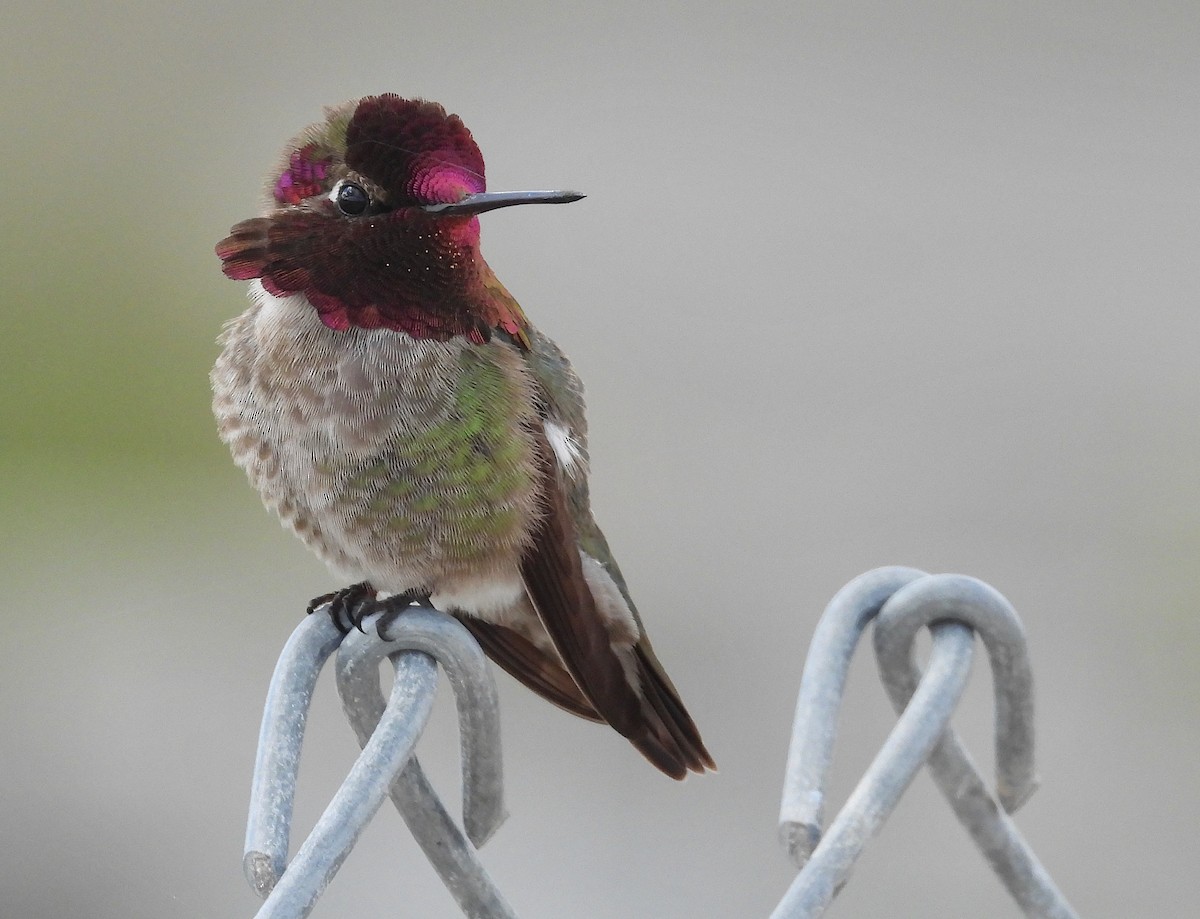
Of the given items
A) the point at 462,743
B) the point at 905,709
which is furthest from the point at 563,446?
the point at 905,709

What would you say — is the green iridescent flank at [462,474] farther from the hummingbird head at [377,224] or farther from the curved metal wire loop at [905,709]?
the curved metal wire loop at [905,709]

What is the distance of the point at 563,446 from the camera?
2080 mm

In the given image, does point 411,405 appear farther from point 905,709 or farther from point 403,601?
point 905,709

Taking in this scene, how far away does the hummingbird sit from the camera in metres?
1.75

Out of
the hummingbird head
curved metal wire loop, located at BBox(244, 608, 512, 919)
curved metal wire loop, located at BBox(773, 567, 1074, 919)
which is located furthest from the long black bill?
curved metal wire loop, located at BBox(773, 567, 1074, 919)

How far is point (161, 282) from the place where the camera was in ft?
19.9

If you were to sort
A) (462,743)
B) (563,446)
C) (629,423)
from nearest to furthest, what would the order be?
(462,743)
(563,446)
(629,423)

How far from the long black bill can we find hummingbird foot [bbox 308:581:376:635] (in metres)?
0.46

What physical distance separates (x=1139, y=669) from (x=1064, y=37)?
4.11m

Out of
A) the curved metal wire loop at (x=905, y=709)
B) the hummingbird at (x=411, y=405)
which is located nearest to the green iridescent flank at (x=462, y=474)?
the hummingbird at (x=411, y=405)

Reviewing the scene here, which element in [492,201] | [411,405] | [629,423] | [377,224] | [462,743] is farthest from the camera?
[629,423]

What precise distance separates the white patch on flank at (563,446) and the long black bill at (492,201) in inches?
16.8

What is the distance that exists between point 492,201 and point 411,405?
343mm

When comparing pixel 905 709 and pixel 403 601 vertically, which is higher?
pixel 905 709
